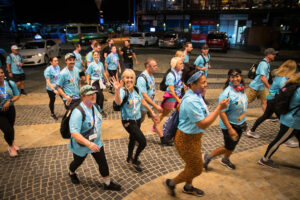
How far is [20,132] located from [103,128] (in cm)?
214

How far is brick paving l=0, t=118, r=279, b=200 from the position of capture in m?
3.35

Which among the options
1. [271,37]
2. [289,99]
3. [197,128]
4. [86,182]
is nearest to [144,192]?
[86,182]

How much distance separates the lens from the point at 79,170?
387 cm

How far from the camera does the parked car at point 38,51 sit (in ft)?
43.6

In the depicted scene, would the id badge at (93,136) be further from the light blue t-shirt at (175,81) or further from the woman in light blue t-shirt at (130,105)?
the light blue t-shirt at (175,81)

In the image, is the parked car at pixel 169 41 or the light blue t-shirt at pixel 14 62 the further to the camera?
the parked car at pixel 169 41

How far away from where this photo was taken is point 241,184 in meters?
3.49

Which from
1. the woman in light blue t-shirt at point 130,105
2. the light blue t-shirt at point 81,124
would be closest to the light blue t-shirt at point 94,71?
the woman in light blue t-shirt at point 130,105

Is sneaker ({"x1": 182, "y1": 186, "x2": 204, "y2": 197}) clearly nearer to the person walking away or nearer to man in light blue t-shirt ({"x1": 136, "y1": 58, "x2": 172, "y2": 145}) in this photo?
man in light blue t-shirt ({"x1": 136, "y1": 58, "x2": 172, "y2": 145})

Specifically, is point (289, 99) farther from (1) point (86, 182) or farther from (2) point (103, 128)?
(2) point (103, 128)

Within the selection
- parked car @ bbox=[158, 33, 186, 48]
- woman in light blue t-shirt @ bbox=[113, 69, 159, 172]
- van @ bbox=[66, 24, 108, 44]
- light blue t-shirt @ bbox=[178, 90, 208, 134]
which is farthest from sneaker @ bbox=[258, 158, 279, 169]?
van @ bbox=[66, 24, 108, 44]

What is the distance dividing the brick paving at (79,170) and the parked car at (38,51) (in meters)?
10.7

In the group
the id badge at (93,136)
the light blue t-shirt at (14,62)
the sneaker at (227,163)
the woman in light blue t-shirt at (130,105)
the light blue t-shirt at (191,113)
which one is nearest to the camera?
the light blue t-shirt at (191,113)

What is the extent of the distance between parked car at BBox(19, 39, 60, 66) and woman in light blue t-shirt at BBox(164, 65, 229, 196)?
13.4 meters
